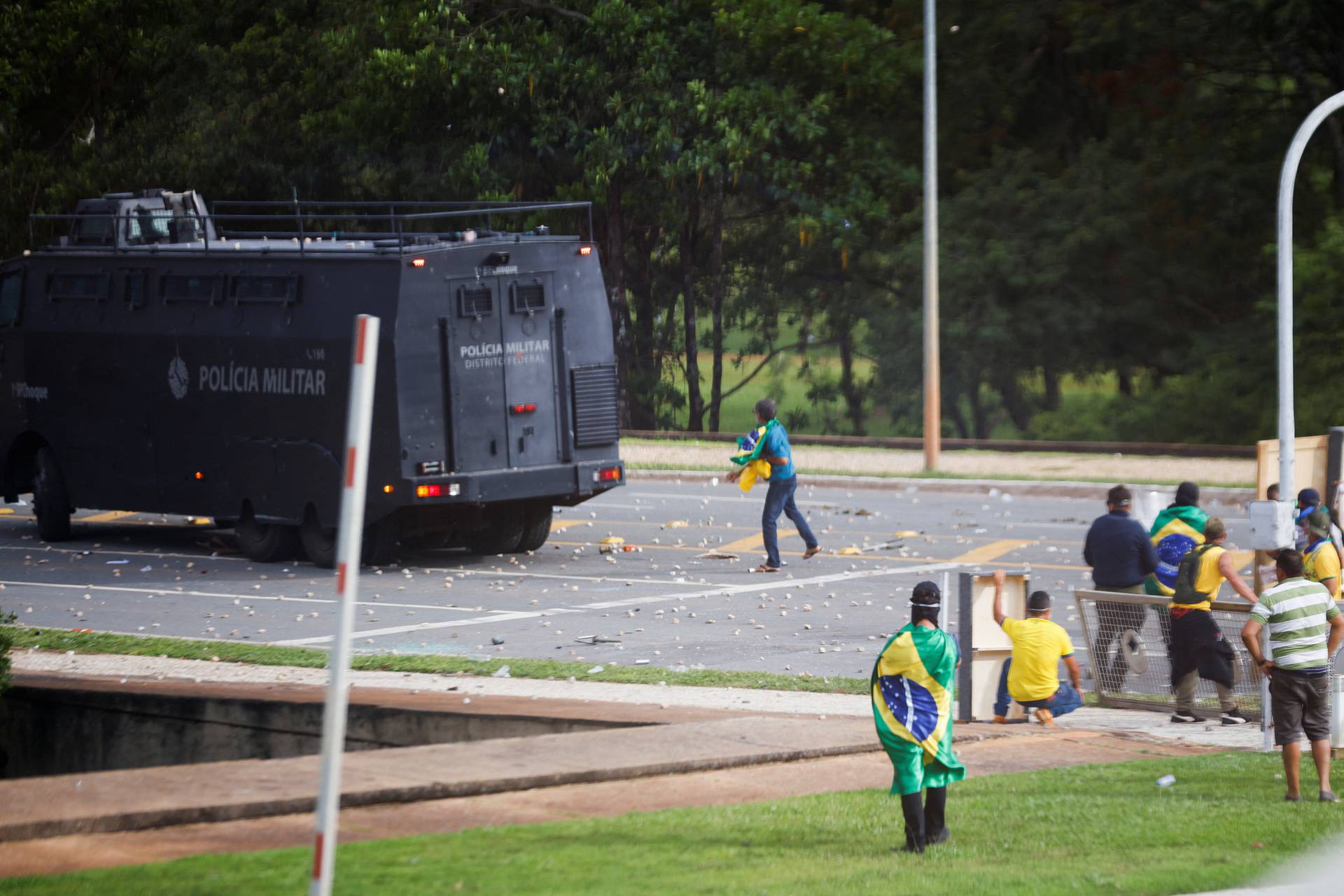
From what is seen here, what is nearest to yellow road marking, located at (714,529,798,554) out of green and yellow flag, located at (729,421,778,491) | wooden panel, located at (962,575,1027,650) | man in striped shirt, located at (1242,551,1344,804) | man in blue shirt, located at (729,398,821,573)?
man in blue shirt, located at (729,398,821,573)

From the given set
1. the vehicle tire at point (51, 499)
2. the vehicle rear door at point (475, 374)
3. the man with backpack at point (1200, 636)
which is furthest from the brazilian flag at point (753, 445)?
the vehicle tire at point (51, 499)

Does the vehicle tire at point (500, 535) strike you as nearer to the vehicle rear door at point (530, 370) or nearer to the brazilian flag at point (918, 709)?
the vehicle rear door at point (530, 370)

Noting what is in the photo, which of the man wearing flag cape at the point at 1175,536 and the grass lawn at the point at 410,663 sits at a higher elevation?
the man wearing flag cape at the point at 1175,536

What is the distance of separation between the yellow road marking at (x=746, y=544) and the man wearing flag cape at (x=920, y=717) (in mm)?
11712

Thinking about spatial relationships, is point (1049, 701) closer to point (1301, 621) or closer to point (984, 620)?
point (984, 620)

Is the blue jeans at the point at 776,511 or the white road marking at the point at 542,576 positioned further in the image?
the blue jeans at the point at 776,511

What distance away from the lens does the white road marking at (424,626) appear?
15.4m

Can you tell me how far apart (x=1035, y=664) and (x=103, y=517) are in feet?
51.3

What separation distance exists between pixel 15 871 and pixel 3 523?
55.4 feet

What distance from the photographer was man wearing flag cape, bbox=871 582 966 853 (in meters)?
8.62

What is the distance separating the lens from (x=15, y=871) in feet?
26.8

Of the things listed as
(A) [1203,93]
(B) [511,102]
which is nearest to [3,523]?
(B) [511,102]

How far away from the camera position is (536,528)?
20469 mm

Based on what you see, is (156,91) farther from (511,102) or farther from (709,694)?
(709,694)
